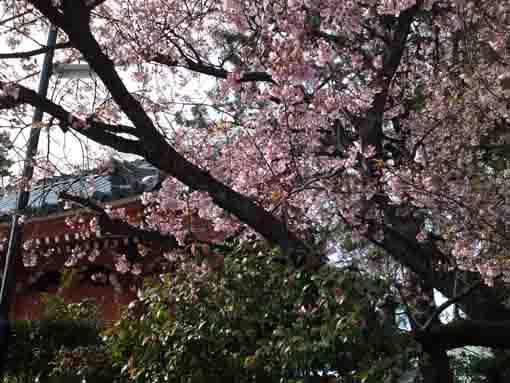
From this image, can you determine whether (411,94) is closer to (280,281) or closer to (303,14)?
(303,14)

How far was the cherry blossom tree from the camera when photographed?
13.5 feet

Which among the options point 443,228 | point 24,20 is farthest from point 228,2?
point 443,228

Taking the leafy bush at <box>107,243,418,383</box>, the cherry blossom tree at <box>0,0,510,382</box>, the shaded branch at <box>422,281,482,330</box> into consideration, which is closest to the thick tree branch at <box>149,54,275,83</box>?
the cherry blossom tree at <box>0,0,510,382</box>

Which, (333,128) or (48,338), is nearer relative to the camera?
(333,128)

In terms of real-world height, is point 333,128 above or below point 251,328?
above

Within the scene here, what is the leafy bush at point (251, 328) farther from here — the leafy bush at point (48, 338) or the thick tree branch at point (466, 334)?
the leafy bush at point (48, 338)

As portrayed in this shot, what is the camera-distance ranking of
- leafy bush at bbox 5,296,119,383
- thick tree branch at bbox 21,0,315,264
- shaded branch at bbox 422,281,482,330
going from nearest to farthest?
thick tree branch at bbox 21,0,315,264 < shaded branch at bbox 422,281,482,330 < leafy bush at bbox 5,296,119,383

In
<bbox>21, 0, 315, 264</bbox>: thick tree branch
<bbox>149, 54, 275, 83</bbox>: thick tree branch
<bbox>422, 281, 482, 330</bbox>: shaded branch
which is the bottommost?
<bbox>422, 281, 482, 330</bbox>: shaded branch

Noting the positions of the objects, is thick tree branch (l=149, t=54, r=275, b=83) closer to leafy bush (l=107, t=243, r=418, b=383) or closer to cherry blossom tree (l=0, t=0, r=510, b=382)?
cherry blossom tree (l=0, t=0, r=510, b=382)

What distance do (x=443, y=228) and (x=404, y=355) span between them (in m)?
1.74

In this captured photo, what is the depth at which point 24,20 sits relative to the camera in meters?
5.36

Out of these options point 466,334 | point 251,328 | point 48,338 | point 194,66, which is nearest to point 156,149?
point 251,328

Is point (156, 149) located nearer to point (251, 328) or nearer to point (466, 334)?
point (251, 328)

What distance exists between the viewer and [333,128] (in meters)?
5.44
